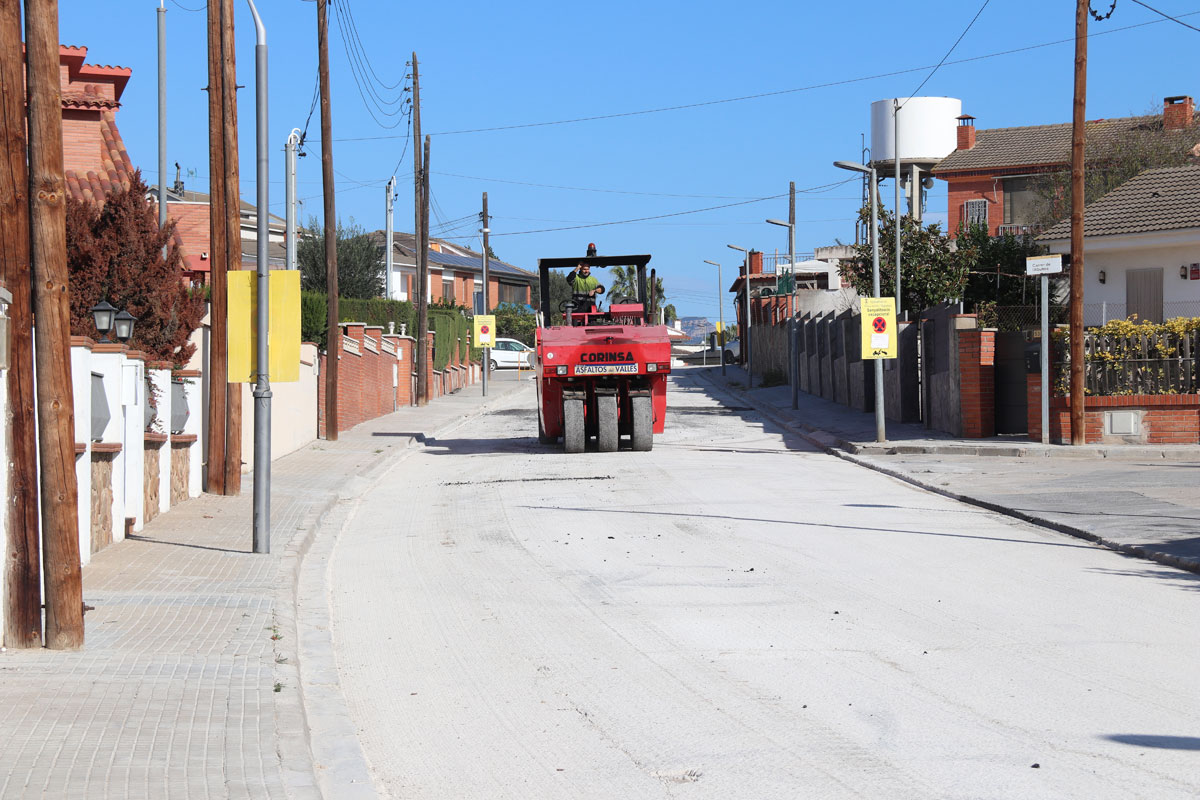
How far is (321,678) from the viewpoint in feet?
25.1

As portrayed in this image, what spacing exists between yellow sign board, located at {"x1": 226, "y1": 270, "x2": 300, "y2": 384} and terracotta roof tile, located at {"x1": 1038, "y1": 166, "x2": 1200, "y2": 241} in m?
22.8

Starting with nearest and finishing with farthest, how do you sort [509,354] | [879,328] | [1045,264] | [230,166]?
[230,166], [1045,264], [879,328], [509,354]

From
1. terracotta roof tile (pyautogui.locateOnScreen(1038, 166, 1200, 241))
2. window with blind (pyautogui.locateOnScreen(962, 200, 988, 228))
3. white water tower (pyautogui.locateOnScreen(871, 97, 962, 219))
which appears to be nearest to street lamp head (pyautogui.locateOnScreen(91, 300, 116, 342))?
terracotta roof tile (pyautogui.locateOnScreen(1038, 166, 1200, 241))

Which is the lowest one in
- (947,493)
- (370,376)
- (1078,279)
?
(947,493)

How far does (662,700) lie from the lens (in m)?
6.96

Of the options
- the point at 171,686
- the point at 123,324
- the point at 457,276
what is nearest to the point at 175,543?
the point at 123,324

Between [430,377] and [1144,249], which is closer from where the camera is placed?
[1144,249]

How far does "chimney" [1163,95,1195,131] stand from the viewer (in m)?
52.5

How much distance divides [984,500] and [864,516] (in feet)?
6.24

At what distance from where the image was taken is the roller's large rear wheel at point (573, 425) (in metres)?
22.5

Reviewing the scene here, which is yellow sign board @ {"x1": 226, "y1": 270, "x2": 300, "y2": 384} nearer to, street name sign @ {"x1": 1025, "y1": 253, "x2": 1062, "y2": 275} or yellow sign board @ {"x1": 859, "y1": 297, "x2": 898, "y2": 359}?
street name sign @ {"x1": 1025, "y1": 253, "x2": 1062, "y2": 275}

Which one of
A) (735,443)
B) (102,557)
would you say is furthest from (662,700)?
(735,443)

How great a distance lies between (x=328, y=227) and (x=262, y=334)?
609 inches

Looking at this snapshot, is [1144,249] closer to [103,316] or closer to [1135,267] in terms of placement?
[1135,267]
